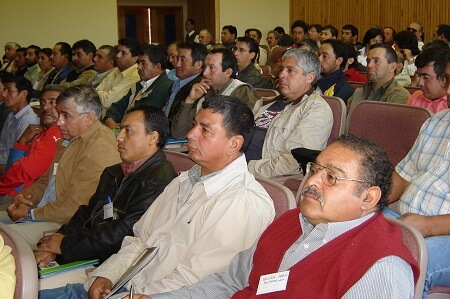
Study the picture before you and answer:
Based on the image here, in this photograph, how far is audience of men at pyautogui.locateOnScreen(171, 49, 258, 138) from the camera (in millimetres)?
4625

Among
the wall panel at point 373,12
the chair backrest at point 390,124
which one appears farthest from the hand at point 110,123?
the wall panel at point 373,12

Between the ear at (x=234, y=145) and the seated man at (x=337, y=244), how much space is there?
532mm

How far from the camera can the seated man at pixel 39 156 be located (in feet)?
12.8

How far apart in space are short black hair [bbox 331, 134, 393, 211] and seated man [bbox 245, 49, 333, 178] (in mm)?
1775

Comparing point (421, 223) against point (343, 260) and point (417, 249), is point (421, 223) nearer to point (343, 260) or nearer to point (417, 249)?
point (417, 249)

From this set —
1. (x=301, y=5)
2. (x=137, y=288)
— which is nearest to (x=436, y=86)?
(x=137, y=288)

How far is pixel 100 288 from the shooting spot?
2.32m

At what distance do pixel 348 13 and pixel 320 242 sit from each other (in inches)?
489

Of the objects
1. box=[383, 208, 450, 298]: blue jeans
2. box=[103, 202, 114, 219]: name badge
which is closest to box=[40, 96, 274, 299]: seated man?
box=[103, 202, 114, 219]: name badge

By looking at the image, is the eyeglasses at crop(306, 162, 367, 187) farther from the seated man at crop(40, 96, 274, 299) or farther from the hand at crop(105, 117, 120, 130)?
the hand at crop(105, 117, 120, 130)

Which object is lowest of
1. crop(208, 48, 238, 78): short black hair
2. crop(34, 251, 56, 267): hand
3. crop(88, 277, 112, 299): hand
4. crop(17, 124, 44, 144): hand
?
crop(34, 251, 56, 267): hand

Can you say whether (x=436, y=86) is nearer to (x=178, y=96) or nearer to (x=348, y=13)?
(x=178, y=96)

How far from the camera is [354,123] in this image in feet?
12.1

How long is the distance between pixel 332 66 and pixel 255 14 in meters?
8.66
